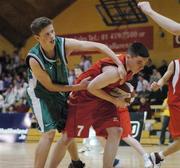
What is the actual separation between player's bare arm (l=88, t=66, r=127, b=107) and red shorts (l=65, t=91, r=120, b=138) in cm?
22

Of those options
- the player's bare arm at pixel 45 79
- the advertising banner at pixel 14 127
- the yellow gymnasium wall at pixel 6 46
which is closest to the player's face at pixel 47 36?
the player's bare arm at pixel 45 79

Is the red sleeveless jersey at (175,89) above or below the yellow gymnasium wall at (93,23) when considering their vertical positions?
below

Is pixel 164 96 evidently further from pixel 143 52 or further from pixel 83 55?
pixel 143 52

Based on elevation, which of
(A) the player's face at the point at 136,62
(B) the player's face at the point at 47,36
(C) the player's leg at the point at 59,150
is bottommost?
(C) the player's leg at the point at 59,150

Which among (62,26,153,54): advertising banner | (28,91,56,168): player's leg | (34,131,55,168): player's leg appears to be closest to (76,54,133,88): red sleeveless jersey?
(28,91,56,168): player's leg

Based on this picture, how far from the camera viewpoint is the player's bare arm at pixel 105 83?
470 centimetres

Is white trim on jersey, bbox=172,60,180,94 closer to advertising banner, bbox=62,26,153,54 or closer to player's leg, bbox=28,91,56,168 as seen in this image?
player's leg, bbox=28,91,56,168

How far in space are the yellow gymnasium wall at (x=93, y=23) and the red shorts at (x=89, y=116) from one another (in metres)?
13.0

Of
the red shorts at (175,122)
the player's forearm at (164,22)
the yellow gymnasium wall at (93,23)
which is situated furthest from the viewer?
the yellow gymnasium wall at (93,23)

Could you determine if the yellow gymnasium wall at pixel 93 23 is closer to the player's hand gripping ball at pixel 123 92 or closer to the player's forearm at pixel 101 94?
the player's hand gripping ball at pixel 123 92

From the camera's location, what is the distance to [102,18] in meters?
19.8

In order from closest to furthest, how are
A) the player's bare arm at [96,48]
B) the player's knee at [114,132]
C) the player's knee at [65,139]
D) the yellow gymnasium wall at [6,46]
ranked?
the player's bare arm at [96,48]
the player's knee at [114,132]
the player's knee at [65,139]
the yellow gymnasium wall at [6,46]

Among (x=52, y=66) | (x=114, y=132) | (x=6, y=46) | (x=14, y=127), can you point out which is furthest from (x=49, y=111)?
(x=6, y=46)

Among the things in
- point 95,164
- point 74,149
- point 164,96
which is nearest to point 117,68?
point 74,149
